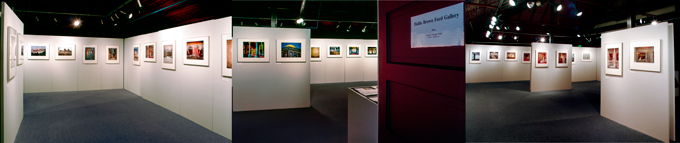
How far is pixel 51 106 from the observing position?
6758 millimetres

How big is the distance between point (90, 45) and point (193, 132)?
8867 mm

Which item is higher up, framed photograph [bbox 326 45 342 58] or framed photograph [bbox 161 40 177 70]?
framed photograph [bbox 326 45 342 58]

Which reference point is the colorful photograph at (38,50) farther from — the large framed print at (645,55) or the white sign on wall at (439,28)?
the large framed print at (645,55)

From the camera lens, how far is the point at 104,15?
929 centimetres

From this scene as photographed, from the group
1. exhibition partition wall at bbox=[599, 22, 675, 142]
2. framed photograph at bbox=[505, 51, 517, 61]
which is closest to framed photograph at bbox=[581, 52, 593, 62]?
framed photograph at bbox=[505, 51, 517, 61]

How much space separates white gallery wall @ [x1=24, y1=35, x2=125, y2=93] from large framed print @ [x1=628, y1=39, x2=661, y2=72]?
14223 millimetres

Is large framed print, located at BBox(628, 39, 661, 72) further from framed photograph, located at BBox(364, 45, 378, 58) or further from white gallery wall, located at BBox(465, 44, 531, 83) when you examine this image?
framed photograph, located at BBox(364, 45, 378, 58)

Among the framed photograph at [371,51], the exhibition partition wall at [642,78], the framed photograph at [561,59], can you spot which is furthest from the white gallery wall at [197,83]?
the framed photograph at [561,59]

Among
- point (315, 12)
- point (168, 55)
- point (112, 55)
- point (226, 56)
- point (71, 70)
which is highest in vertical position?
point (315, 12)

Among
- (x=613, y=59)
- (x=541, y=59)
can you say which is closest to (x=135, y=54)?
(x=613, y=59)

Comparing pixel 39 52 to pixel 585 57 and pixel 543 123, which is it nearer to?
pixel 543 123

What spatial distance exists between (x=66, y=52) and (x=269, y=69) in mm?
8899

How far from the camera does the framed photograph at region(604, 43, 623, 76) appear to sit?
4173 millimetres

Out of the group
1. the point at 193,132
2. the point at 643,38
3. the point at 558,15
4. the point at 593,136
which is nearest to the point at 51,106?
the point at 193,132
